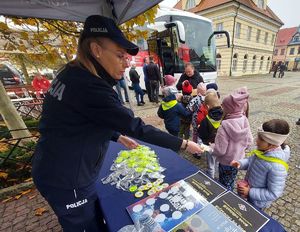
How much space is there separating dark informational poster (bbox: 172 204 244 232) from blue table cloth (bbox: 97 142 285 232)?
0.19 metres

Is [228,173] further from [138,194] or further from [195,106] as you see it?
[138,194]

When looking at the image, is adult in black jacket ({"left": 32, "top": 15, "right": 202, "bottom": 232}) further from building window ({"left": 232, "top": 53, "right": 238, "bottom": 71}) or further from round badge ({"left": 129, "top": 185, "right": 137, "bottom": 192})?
building window ({"left": 232, "top": 53, "right": 238, "bottom": 71})

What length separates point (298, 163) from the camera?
3.42 meters

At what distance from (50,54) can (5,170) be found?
2.56 m

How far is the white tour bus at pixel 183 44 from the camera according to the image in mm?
7090

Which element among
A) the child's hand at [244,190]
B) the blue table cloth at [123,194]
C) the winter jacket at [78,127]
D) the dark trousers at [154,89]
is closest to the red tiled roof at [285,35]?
the dark trousers at [154,89]

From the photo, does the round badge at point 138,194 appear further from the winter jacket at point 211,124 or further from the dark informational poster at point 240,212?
the winter jacket at point 211,124

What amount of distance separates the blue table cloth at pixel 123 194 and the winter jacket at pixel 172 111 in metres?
1.29

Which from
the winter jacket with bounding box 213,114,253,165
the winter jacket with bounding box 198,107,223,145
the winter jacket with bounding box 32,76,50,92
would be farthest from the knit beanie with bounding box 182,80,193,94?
the winter jacket with bounding box 32,76,50,92

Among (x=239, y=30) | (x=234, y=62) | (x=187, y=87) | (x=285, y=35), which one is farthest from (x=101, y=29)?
(x=285, y=35)

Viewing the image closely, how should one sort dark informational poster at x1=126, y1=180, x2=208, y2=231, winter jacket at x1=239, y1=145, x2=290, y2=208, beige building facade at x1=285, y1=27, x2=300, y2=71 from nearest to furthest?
dark informational poster at x1=126, y1=180, x2=208, y2=231 < winter jacket at x1=239, y1=145, x2=290, y2=208 < beige building facade at x1=285, y1=27, x2=300, y2=71

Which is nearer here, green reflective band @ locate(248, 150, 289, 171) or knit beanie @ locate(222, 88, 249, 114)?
green reflective band @ locate(248, 150, 289, 171)

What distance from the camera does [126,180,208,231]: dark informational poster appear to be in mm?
1120

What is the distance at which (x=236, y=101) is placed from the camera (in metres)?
2.05
